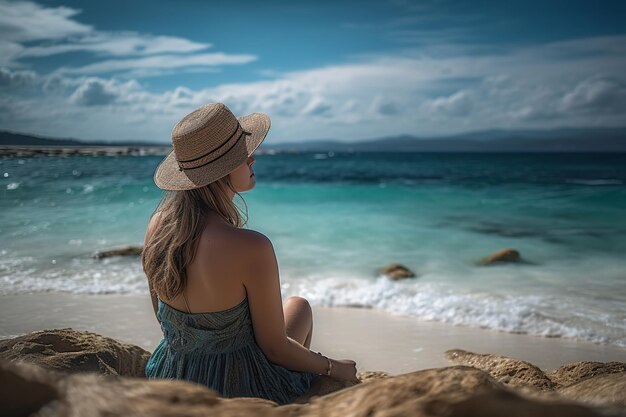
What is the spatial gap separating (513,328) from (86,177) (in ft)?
63.4

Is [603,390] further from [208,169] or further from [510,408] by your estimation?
[208,169]

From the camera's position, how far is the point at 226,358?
2.55m

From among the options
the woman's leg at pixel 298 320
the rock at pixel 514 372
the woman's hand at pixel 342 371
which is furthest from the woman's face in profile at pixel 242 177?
the rock at pixel 514 372

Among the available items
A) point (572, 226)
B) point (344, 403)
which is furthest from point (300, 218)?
point (344, 403)

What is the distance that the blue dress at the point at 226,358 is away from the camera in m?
2.52

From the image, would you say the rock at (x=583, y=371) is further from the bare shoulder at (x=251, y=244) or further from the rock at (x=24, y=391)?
the rock at (x=24, y=391)

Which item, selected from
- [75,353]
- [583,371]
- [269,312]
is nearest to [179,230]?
[269,312]

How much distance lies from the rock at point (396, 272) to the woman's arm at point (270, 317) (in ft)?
17.3

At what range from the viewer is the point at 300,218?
15000mm

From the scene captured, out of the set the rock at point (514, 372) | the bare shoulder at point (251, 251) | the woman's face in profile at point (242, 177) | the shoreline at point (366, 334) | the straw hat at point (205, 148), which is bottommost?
the shoreline at point (366, 334)

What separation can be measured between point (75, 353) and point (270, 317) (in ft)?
4.89

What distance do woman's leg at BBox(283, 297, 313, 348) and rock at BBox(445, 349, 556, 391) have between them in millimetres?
1165

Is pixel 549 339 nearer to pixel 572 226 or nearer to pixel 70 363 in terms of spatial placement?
pixel 70 363

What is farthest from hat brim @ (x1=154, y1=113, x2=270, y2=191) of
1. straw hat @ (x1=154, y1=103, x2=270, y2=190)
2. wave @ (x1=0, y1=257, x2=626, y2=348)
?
wave @ (x1=0, y1=257, x2=626, y2=348)
